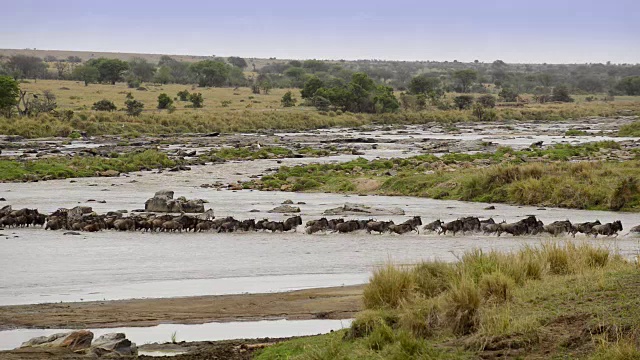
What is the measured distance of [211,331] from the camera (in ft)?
44.0

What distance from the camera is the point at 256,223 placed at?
1050 inches

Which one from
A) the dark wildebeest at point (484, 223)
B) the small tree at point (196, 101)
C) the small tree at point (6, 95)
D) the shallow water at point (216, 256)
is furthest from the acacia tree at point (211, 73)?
the dark wildebeest at point (484, 223)

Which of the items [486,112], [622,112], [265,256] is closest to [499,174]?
[265,256]

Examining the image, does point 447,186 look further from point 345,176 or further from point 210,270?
point 210,270

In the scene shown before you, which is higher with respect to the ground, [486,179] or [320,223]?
[486,179]

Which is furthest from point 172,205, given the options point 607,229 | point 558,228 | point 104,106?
point 104,106

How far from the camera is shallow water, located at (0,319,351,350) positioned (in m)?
12.9

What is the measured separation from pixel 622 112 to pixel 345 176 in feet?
255

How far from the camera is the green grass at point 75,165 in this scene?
41906 millimetres

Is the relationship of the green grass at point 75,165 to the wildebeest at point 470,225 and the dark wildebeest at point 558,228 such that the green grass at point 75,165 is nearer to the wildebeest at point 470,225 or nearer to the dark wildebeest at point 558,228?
the wildebeest at point 470,225

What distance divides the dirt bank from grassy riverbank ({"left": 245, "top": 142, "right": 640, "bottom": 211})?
58.2ft

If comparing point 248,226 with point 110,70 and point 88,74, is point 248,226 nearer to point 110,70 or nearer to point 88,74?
point 88,74

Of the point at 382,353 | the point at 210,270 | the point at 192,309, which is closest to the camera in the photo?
the point at 382,353

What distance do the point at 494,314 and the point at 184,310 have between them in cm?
617
